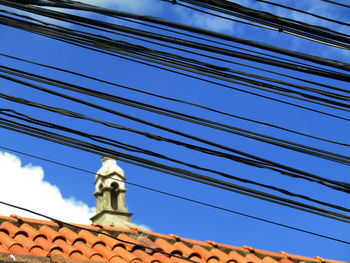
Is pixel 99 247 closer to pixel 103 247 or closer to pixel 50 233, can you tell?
pixel 103 247

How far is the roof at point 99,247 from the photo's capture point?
628cm

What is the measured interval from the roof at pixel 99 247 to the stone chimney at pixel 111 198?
3336 millimetres

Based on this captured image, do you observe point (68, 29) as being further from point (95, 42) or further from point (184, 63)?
point (184, 63)

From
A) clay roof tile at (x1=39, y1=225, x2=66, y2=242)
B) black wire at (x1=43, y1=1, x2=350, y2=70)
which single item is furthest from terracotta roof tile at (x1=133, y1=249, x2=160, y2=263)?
black wire at (x1=43, y1=1, x2=350, y2=70)

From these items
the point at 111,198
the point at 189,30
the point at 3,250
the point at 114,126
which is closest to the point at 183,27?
the point at 189,30

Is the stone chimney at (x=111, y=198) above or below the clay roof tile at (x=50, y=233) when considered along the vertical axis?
above

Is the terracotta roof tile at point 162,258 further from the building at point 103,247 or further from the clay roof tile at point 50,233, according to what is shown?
the clay roof tile at point 50,233

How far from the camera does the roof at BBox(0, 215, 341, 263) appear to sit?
6.28m

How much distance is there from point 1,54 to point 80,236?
112 inches

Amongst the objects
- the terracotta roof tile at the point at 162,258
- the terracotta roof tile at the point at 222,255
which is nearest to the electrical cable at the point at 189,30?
the terracotta roof tile at the point at 162,258

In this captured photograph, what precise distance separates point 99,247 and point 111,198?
5.96m

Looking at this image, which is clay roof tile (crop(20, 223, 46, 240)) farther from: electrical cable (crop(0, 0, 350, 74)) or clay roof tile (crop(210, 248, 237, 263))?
electrical cable (crop(0, 0, 350, 74))

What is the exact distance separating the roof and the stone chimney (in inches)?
131

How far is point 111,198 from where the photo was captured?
1290cm
